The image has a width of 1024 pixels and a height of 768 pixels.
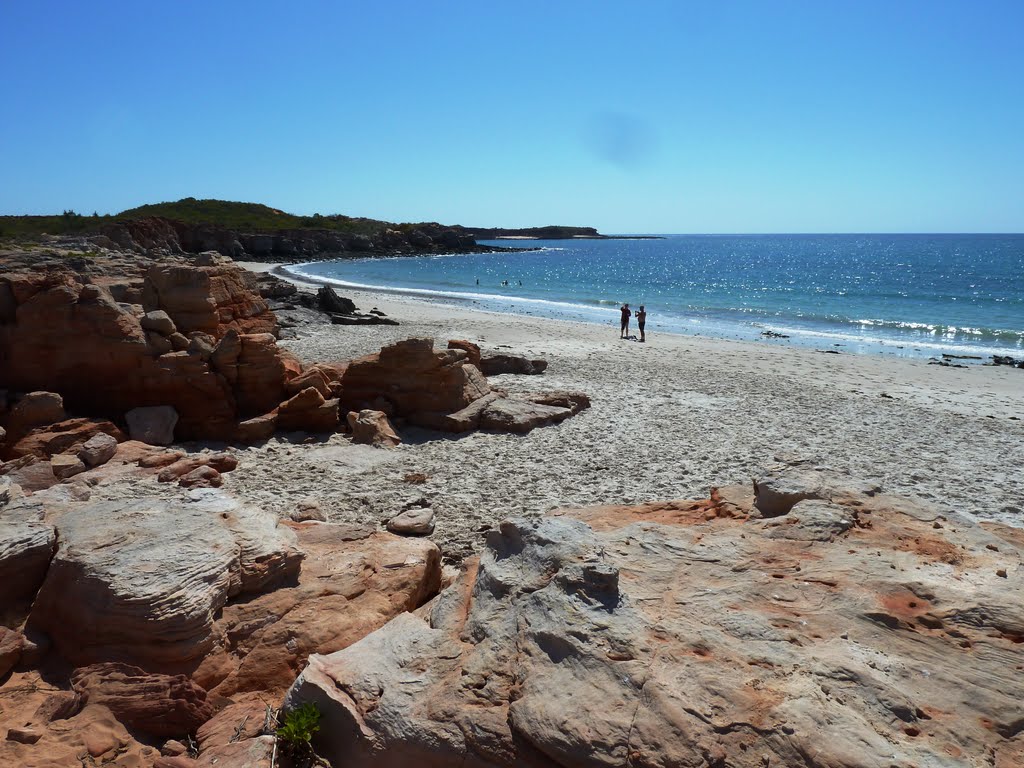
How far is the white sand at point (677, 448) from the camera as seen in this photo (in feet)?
31.5

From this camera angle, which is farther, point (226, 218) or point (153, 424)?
point (226, 218)

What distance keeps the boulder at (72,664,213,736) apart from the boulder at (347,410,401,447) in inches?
290

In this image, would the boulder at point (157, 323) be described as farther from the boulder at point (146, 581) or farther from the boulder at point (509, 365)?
the boulder at point (509, 365)

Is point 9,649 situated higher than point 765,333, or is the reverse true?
point 9,649

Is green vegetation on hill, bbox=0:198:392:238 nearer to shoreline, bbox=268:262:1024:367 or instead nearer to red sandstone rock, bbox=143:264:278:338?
shoreline, bbox=268:262:1024:367

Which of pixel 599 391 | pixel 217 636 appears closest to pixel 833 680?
pixel 217 636

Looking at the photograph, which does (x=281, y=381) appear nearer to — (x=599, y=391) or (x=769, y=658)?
(x=599, y=391)

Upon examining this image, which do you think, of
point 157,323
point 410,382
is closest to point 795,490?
point 410,382

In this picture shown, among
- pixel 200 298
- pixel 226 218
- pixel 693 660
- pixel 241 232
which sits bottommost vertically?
pixel 693 660

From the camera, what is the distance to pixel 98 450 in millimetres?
9438

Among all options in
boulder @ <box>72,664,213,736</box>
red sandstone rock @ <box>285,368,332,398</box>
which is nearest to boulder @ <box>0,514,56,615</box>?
boulder @ <box>72,664,213,736</box>

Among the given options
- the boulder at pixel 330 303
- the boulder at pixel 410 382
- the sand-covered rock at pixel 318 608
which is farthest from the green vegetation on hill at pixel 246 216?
the sand-covered rock at pixel 318 608

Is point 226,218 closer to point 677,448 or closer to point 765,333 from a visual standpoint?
point 765,333

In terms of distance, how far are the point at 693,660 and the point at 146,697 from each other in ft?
11.5
